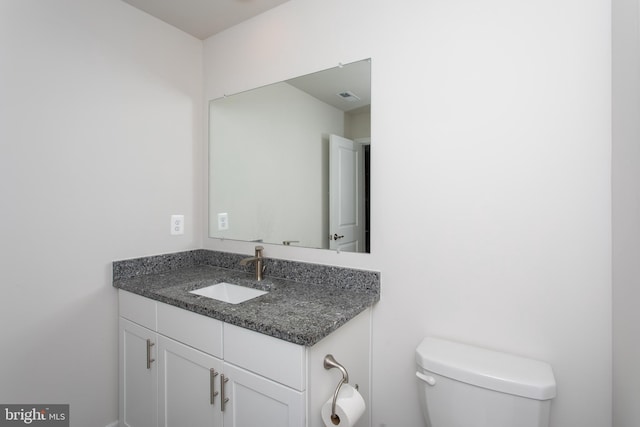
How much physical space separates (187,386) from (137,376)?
16.1 inches

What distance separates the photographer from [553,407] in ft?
3.56

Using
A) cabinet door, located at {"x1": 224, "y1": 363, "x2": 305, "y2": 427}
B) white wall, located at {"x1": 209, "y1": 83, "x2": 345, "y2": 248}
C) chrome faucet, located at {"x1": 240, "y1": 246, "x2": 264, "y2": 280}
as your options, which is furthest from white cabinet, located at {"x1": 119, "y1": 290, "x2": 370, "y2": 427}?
white wall, located at {"x1": 209, "y1": 83, "x2": 345, "y2": 248}

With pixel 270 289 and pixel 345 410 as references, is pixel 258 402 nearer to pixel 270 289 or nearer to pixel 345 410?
pixel 345 410

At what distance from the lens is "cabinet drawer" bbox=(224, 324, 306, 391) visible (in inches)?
38.5

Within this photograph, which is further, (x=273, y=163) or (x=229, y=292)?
(x=273, y=163)

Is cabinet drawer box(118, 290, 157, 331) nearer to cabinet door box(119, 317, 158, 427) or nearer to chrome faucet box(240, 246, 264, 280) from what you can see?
cabinet door box(119, 317, 158, 427)

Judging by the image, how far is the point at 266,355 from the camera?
1.05 m

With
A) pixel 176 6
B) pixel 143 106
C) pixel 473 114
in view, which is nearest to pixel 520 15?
pixel 473 114

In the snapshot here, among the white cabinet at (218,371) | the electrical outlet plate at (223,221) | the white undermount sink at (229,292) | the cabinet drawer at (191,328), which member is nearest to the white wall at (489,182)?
the white cabinet at (218,371)

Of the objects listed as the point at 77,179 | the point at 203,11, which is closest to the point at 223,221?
the point at 77,179

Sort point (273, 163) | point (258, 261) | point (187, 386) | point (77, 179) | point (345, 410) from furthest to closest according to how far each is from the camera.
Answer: point (273, 163)
point (258, 261)
point (77, 179)
point (187, 386)
point (345, 410)

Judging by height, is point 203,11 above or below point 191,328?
above

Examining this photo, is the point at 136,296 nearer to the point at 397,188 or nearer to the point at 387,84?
the point at 397,188

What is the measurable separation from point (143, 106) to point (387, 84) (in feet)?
4.48
